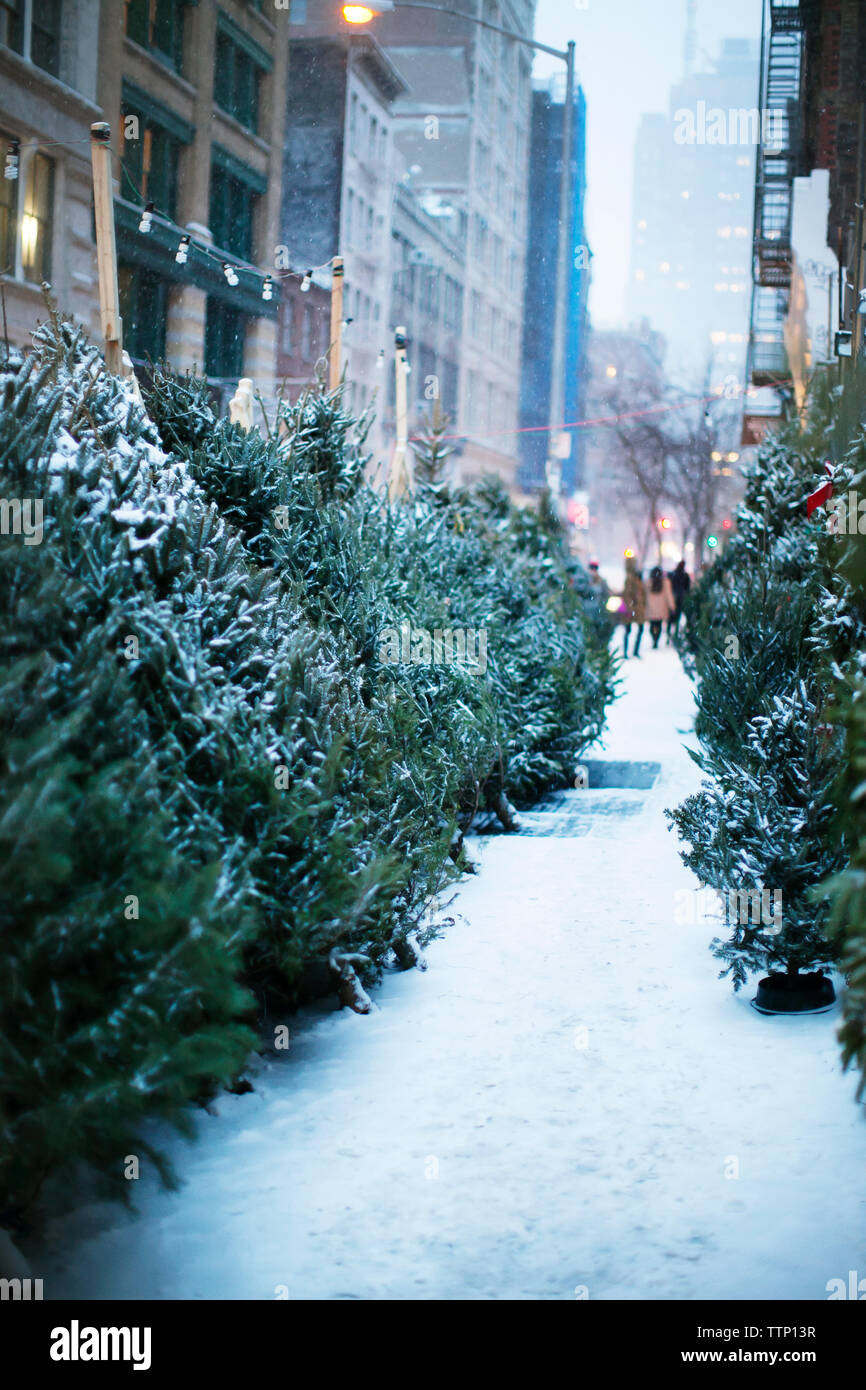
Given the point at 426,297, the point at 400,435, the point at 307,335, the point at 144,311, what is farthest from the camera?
the point at 426,297

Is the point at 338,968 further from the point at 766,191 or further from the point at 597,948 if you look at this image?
the point at 766,191

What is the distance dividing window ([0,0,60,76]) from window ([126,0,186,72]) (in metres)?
2.17

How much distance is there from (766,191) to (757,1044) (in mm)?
22318

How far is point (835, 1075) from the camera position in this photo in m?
5.05

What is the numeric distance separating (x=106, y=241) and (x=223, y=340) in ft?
47.2

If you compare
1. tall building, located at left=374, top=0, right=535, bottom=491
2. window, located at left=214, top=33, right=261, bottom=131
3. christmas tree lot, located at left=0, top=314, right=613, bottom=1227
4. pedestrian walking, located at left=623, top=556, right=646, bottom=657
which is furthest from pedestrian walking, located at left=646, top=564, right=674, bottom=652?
tall building, located at left=374, top=0, right=535, bottom=491

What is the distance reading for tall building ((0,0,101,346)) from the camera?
687 inches

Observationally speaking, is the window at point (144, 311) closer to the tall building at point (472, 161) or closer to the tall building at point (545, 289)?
the tall building at point (472, 161)

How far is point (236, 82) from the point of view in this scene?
24.3m

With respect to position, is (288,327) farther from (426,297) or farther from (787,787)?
(787,787)

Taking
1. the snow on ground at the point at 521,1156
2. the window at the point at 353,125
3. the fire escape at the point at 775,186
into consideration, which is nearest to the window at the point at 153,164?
the fire escape at the point at 775,186

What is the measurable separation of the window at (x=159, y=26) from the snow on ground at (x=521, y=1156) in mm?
19229

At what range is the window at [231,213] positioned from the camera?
926 inches

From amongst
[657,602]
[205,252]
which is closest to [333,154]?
[657,602]
